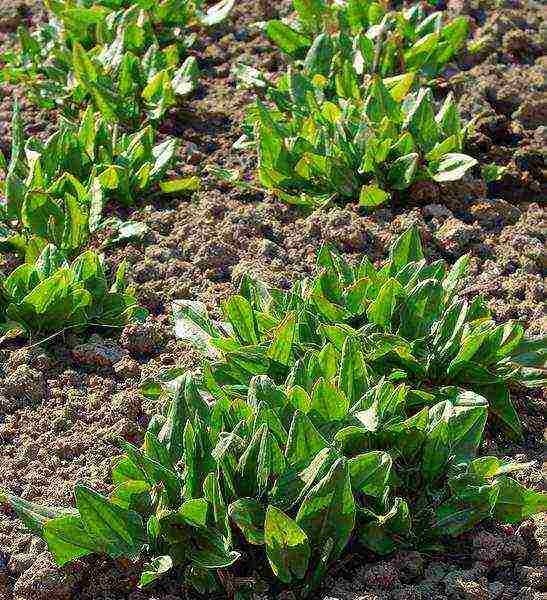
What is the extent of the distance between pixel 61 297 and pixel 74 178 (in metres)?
0.75

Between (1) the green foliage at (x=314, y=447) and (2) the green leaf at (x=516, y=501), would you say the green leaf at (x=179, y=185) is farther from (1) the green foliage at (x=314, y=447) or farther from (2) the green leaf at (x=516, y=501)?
(2) the green leaf at (x=516, y=501)

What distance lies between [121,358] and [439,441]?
1.17 meters

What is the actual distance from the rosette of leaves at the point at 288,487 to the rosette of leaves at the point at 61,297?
0.72 meters

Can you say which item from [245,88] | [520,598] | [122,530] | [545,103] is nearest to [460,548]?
[520,598]

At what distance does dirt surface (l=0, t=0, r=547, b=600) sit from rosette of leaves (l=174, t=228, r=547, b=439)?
14 centimetres

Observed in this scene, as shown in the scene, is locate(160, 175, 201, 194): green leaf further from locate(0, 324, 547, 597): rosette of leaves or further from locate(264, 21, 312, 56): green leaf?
locate(0, 324, 547, 597): rosette of leaves

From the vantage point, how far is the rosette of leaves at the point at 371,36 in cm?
483

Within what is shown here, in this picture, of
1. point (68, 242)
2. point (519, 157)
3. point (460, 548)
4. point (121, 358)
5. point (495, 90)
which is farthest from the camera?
point (495, 90)

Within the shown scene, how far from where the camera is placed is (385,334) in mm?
3283

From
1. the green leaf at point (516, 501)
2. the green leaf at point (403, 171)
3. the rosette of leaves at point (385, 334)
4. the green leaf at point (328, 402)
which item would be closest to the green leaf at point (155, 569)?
the green leaf at point (328, 402)

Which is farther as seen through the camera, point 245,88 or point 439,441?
point 245,88

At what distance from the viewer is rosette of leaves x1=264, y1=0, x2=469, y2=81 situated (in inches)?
190

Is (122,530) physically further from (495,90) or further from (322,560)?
(495,90)

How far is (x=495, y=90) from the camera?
480 cm
